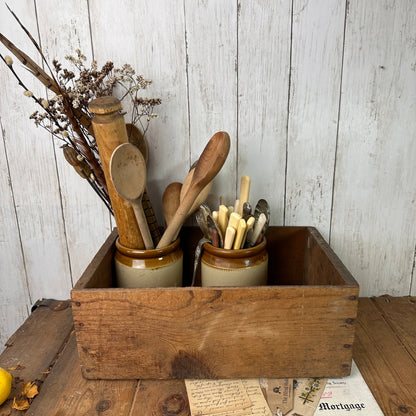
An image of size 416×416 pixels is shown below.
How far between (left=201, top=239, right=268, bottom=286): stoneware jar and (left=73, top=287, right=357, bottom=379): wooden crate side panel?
0.10 metres

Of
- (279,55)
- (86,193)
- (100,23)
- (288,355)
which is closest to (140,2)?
(100,23)

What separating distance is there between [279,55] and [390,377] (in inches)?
22.5

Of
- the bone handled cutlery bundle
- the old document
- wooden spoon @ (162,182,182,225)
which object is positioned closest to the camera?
the old document

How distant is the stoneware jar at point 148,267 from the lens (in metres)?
0.71

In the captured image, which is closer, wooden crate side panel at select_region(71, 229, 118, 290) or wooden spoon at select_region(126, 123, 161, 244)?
wooden crate side panel at select_region(71, 229, 118, 290)

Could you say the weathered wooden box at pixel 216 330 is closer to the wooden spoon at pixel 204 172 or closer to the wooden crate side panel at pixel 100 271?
the wooden crate side panel at pixel 100 271

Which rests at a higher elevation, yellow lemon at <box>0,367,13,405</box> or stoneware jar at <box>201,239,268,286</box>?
stoneware jar at <box>201,239,268,286</box>

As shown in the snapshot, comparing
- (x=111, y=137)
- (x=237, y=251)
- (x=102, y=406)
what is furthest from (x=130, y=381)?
(x=111, y=137)

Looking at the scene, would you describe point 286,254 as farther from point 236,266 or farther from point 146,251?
point 146,251

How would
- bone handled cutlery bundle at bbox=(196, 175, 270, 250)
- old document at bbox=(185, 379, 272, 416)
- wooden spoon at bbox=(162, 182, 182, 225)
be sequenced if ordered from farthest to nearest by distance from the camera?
1. wooden spoon at bbox=(162, 182, 182, 225)
2. bone handled cutlery bundle at bbox=(196, 175, 270, 250)
3. old document at bbox=(185, 379, 272, 416)

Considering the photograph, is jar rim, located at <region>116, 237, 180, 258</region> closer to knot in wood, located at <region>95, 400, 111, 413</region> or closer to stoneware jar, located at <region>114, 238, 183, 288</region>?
stoneware jar, located at <region>114, 238, 183, 288</region>

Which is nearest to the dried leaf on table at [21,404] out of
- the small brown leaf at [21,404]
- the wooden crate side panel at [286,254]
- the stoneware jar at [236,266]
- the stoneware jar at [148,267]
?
the small brown leaf at [21,404]

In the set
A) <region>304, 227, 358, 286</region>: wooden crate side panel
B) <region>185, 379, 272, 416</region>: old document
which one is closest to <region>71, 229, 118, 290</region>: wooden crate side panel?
<region>185, 379, 272, 416</region>: old document

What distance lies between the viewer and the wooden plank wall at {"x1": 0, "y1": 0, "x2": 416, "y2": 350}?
749 mm
